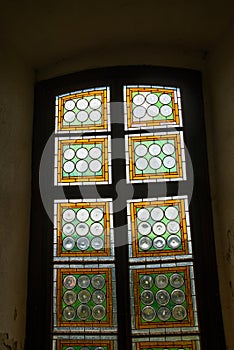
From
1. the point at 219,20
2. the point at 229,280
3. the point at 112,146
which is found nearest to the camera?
the point at 229,280

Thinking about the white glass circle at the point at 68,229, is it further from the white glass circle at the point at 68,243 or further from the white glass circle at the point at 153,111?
the white glass circle at the point at 153,111

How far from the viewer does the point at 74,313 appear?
2543 millimetres

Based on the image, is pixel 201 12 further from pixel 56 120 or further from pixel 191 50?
pixel 56 120

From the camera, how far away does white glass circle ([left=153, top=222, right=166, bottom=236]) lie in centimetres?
264

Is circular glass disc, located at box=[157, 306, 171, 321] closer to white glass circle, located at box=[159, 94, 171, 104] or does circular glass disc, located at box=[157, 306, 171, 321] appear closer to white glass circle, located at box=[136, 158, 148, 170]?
white glass circle, located at box=[136, 158, 148, 170]

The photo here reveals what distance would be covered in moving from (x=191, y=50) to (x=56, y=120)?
1053 mm

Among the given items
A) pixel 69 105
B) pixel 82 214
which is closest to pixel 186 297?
pixel 82 214

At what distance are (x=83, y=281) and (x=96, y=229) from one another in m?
0.33

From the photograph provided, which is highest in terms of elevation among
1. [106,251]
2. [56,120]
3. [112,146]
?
[56,120]

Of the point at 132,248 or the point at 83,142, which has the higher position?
the point at 83,142

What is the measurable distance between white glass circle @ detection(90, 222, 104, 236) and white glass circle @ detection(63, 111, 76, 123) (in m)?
0.75

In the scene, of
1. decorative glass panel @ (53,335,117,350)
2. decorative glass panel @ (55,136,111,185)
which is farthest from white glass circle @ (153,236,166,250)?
decorative glass panel @ (53,335,117,350)

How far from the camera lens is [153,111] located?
2896 mm

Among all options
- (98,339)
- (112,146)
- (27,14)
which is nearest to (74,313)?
(98,339)
